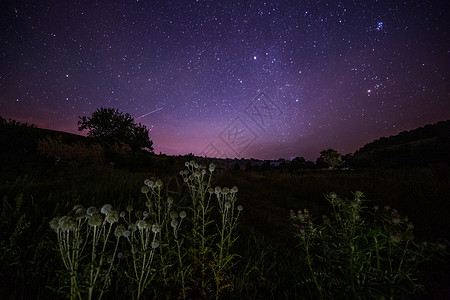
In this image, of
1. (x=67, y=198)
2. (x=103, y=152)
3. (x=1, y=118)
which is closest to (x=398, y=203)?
(x=67, y=198)

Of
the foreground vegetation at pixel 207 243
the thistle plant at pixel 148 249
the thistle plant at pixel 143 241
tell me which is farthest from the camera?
the foreground vegetation at pixel 207 243

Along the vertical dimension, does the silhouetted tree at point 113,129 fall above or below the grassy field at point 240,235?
above

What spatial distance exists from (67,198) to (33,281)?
2465 millimetres

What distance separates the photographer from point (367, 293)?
1165mm

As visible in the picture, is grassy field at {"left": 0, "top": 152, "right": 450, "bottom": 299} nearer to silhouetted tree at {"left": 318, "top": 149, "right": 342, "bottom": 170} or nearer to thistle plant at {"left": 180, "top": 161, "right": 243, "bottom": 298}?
thistle plant at {"left": 180, "top": 161, "right": 243, "bottom": 298}

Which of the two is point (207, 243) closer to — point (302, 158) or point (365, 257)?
point (365, 257)

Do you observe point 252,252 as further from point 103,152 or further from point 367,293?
point 103,152

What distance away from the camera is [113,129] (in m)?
18.7

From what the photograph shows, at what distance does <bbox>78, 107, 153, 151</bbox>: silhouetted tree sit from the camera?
1806 cm

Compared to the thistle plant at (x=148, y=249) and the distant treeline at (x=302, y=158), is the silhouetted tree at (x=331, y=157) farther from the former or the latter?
the thistle plant at (x=148, y=249)

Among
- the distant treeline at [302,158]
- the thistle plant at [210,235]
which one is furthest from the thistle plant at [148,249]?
the distant treeline at [302,158]

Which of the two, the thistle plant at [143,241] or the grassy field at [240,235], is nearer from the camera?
the thistle plant at [143,241]

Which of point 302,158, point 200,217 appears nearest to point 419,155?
point 302,158

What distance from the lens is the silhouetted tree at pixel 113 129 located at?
18.1m
